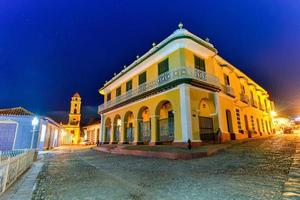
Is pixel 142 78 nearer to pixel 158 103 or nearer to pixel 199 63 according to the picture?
pixel 158 103

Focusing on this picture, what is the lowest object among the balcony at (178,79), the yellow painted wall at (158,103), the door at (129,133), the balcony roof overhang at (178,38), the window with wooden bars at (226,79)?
the door at (129,133)

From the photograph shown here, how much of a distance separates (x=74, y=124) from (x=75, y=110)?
4215 millimetres

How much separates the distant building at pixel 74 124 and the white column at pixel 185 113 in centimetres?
4498

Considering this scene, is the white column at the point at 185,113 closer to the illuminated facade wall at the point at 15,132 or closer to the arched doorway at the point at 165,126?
the arched doorway at the point at 165,126

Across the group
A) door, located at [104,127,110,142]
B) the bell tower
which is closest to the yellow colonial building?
door, located at [104,127,110,142]

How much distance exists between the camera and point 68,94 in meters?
52.9

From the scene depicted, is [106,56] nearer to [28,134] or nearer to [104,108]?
[104,108]

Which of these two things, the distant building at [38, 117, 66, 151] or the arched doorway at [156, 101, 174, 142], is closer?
the arched doorway at [156, 101, 174, 142]

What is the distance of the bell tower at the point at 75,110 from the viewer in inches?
1926

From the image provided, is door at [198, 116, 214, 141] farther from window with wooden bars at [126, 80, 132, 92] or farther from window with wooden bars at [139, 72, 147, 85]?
window with wooden bars at [126, 80, 132, 92]

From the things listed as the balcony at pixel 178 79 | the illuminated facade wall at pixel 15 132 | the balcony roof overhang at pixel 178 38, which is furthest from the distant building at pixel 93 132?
the balcony roof overhang at pixel 178 38

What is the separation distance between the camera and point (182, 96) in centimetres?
1086

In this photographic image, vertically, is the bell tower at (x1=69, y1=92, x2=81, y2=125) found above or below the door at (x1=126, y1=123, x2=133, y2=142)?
above

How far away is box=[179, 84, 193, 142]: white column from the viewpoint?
10.3 m
